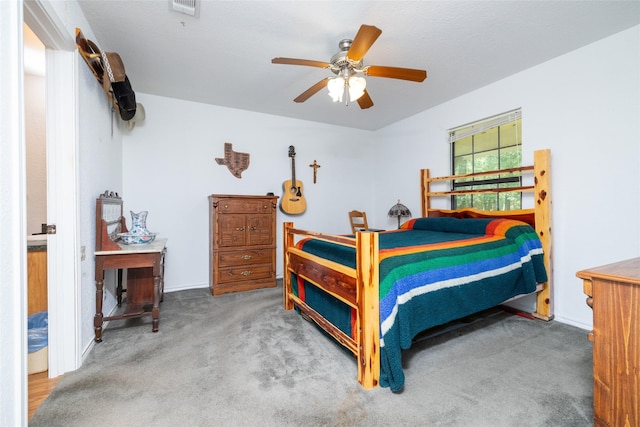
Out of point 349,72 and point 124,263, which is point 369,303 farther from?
point 124,263

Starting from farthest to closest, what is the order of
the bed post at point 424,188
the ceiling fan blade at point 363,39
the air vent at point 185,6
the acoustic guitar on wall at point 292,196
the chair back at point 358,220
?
the chair back at point 358,220 → the acoustic guitar on wall at point 292,196 → the bed post at point 424,188 → the air vent at point 185,6 → the ceiling fan blade at point 363,39

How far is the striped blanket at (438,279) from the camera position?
1.54 metres

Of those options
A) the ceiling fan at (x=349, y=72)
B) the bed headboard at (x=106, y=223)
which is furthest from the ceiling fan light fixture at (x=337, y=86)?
the bed headboard at (x=106, y=223)

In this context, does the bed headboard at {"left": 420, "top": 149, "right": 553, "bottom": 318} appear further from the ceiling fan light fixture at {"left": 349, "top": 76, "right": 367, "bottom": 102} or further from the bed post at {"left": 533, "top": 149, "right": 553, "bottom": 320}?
the ceiling fan light fixture at {"left": 349, "top": 76, "right": 367, "bottom": 102}

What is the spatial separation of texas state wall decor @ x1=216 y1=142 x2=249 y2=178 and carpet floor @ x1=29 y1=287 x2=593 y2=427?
6.80 feet

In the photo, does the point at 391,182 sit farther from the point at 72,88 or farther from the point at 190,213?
the point at 72,88

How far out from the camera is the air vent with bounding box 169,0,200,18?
1786 millimetres

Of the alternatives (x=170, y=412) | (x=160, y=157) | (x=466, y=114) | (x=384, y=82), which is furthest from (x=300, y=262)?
(x=466, y=114)

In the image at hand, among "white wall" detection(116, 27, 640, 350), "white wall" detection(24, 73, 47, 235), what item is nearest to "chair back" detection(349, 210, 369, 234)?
"white wall" detection(116, 27, 640, 350)

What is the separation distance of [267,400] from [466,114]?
3491 millimetres

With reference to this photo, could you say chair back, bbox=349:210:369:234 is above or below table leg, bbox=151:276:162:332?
above

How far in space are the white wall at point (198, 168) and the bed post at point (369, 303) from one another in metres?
2.63

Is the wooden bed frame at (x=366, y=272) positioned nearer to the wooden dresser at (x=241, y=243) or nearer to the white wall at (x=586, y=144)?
the white wall at (x=586, y=144)

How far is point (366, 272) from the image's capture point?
154 cm
